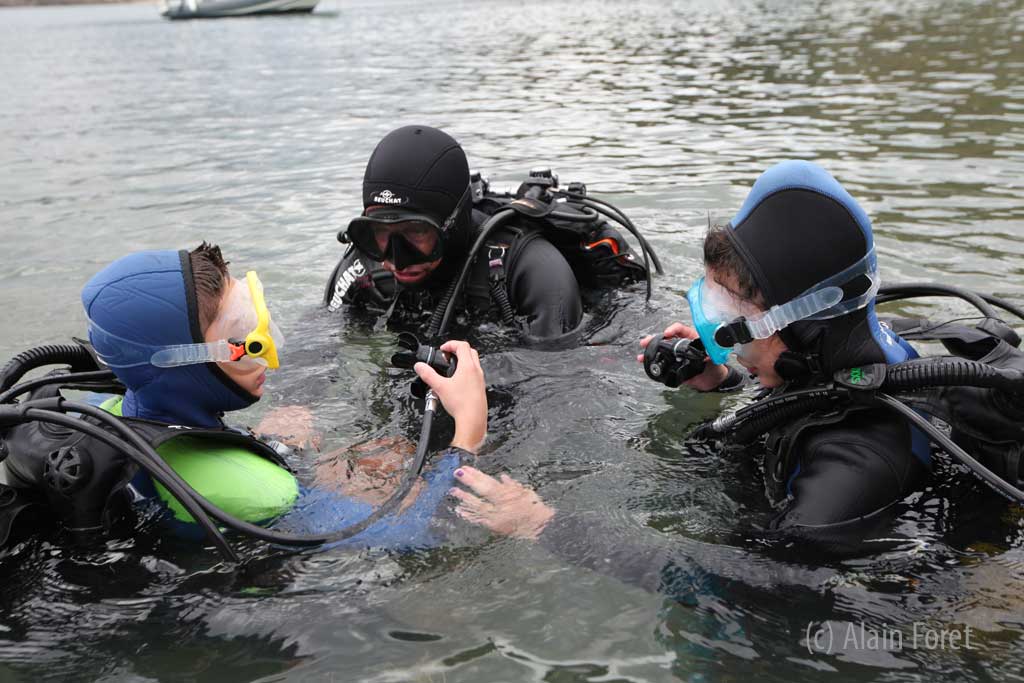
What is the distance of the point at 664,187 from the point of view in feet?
26.8

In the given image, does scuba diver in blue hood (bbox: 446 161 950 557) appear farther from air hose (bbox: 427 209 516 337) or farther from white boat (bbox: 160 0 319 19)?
white boat (bbox: 160 0 319 19)

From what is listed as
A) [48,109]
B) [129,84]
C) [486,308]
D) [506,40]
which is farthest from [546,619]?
[506,40]

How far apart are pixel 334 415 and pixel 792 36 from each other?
18687mm

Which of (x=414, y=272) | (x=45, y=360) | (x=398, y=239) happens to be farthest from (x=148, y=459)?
(x=414, y=272)

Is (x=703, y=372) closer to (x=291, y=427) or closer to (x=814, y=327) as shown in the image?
(x=814, y=327)

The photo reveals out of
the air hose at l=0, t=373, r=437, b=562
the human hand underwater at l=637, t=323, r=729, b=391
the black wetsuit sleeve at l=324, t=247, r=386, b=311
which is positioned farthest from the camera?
the black wetsuit sleeve at l=324, t=247, r=386, b=311

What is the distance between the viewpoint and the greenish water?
260 centimetres

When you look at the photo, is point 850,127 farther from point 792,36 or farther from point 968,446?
point 792,36

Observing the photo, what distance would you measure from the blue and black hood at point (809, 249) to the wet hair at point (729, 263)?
31mm

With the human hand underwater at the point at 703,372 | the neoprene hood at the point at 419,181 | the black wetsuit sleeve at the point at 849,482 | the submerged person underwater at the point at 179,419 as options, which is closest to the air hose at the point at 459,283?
the neoprene hood at the point at 419,181

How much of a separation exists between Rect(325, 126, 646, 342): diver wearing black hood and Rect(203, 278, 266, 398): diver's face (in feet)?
4.98

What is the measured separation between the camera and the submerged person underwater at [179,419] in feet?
8.46

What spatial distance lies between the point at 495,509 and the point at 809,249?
1.41 m

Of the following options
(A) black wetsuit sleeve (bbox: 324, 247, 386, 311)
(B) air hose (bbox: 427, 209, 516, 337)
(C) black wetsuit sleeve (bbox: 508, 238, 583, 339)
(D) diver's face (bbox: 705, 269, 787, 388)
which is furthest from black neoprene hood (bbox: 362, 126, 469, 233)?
(D) diver's face (bbox: 705, 269, 787, 388)
